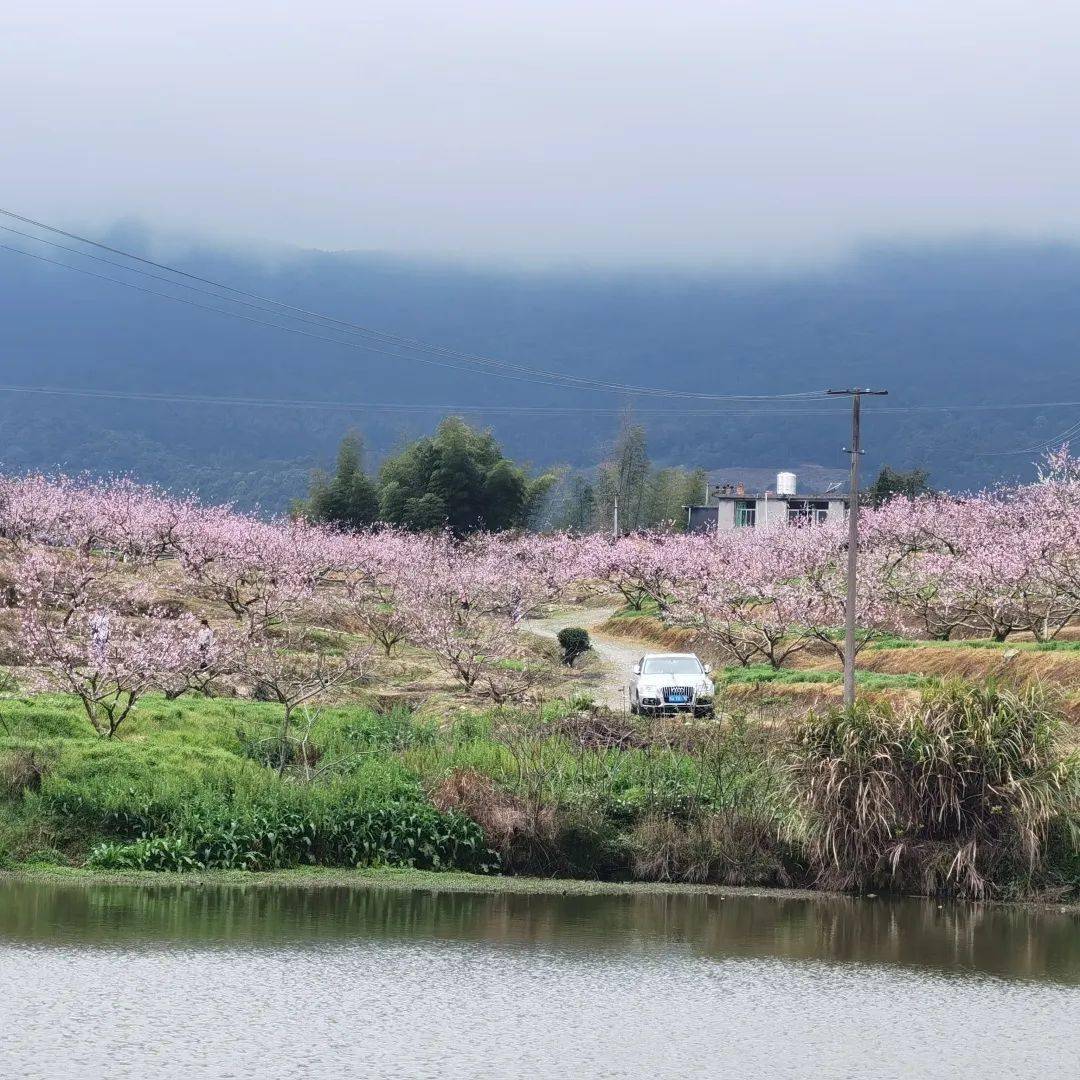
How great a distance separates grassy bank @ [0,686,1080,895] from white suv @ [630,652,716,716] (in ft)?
35.1

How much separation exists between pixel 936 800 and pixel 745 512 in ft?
312

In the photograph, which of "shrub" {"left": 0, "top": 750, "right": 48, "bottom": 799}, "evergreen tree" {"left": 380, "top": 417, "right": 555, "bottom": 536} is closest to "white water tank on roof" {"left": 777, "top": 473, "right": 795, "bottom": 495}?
"evergreen tree" {"left": 380, "top": 417, "right": 555, "bottom": 536}

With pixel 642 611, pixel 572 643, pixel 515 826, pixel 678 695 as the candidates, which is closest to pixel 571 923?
pixel 515 826

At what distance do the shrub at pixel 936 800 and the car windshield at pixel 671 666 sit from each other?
51.5ft

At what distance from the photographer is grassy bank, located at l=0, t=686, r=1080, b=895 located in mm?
21516

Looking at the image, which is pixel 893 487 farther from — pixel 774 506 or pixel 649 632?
pixel 649 632

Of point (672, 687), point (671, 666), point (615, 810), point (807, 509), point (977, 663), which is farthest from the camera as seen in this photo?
point (807, 509)

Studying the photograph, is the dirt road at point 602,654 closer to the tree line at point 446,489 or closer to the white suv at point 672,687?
the white suv at point 672,687

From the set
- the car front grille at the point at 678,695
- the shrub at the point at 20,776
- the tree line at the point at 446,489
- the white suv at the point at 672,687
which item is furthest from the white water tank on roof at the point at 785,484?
the shrub at the point at 20,776

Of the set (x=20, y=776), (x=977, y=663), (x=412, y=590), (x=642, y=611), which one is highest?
(x=412, y=590)

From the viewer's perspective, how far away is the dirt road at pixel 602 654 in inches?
1671

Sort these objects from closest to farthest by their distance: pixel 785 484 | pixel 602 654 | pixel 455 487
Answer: pixel 602 654, pixel 455 487, pixel 785 484

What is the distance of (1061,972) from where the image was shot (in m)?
17.3

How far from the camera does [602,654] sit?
56406 mm
